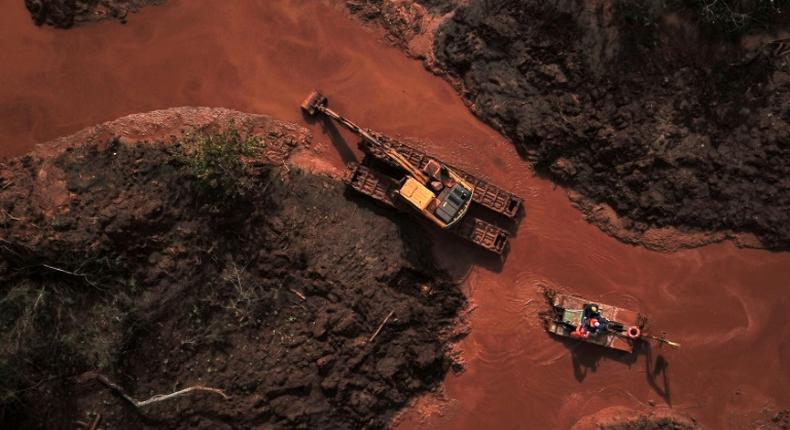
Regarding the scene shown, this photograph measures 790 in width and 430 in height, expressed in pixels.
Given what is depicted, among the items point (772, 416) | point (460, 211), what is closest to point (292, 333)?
point (460, 211)

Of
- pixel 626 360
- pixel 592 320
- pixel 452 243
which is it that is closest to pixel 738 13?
pixel 592 320

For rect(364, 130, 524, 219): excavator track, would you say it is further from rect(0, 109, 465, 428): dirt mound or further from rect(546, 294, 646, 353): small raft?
rect(546, 294, 646, 353): small raft

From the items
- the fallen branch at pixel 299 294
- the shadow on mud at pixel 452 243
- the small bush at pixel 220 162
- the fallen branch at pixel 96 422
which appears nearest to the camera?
the fallen branch at pixel 96 422

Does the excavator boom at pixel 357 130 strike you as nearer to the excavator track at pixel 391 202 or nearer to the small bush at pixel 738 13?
the excavator track at pixel 391 202

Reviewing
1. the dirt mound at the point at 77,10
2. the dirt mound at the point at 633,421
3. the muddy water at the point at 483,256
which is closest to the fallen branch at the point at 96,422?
the muddy water at the point at 483,256

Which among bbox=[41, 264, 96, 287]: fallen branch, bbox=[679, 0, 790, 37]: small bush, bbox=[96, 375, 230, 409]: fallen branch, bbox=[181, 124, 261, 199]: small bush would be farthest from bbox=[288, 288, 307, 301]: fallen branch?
bbox=[679, 0, 790, 37]: small bush

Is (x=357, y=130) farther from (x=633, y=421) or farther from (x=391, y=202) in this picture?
(x=633, y=421)
